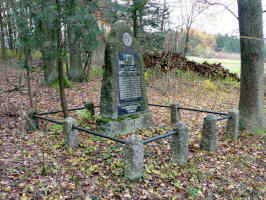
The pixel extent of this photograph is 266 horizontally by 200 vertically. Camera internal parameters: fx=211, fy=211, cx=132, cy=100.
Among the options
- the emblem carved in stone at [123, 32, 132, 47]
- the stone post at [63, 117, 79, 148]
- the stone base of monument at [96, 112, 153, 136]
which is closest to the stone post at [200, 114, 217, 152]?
the stone base of monument at [96, 112, 153, 136]

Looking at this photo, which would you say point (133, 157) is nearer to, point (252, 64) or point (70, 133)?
point (70, 133)

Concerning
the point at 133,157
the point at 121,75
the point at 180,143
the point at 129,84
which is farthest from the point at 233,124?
the point at 133,157

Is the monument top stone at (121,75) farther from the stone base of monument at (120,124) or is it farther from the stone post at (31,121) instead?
the stone post at (31,121)

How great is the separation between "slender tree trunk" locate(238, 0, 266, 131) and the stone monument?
11.1 feet

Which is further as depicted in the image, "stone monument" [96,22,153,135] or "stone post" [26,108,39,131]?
"stone post" [26,108,39,131]

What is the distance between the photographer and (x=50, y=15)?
17.9ft

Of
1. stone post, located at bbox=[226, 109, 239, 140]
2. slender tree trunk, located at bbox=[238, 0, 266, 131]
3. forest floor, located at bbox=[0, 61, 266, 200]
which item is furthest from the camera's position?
slender tree trunk, located at bbox=[238, 0, 266, 131]

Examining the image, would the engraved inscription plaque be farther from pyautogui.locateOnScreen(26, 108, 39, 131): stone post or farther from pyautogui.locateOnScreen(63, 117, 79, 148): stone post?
pyautogui.locateOnScreen(26, 108, 39, 131): stone post

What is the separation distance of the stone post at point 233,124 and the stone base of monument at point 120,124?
2569mm

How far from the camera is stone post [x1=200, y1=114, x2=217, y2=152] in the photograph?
5316 mm

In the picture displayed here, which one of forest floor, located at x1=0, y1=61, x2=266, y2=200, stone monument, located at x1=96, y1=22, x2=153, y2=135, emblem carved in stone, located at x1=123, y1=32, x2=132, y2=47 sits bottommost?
forest floor, located at x1=0, y1=61, x2=266, y2=200

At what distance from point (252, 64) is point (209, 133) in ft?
9.52

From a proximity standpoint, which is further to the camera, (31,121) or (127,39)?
(127,39)

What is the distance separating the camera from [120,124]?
584cm
